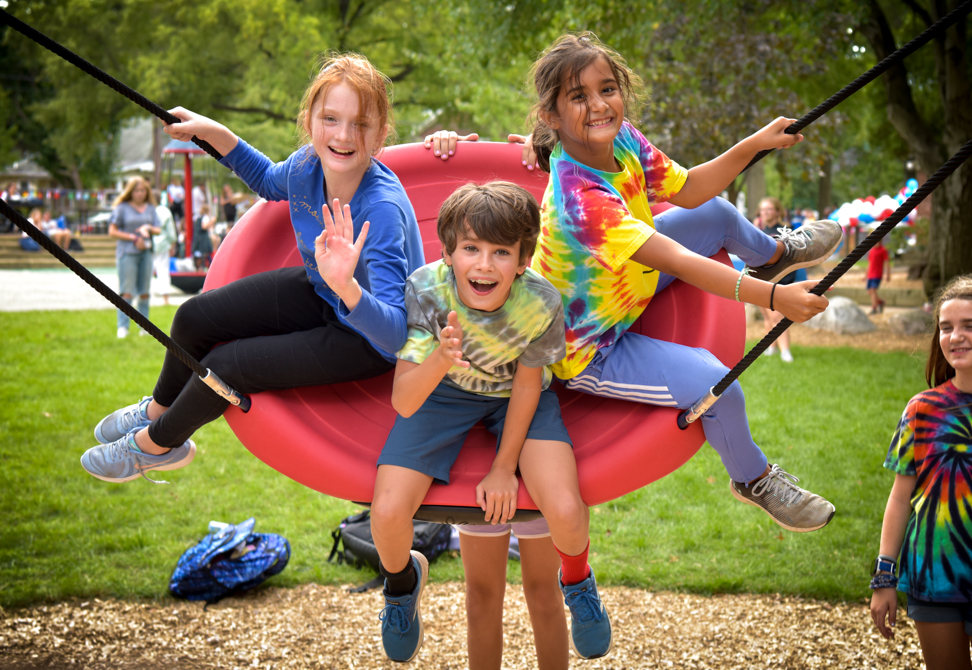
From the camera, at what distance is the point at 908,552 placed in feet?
7.01

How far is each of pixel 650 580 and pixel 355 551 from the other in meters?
1.36

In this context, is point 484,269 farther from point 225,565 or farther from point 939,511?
point 225,565

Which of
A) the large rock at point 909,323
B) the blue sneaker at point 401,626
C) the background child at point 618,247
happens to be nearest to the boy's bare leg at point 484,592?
the blue sneaker at point 401,626

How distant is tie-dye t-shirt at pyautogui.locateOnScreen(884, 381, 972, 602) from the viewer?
206 centimetres

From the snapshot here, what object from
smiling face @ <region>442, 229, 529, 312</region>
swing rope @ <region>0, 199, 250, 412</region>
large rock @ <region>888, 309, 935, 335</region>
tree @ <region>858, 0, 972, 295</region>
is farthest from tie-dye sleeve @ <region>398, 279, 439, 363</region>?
large rock @ <region>888, 309, 935, 335</region>

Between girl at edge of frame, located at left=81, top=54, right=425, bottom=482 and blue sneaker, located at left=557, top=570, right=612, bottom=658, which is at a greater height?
girl at edge of frame, located at left=81, top=54, right=425, bottom=482

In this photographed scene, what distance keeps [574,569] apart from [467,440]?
45 cm

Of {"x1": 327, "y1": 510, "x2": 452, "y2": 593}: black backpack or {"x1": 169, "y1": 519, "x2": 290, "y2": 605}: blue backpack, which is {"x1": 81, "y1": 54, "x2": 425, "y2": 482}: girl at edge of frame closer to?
{"x1": 169, "y1": 519, "x2": 290, "y2": 605}: blue backpack

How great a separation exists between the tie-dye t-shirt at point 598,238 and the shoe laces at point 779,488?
0.54 meters

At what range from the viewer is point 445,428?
2096 millimetres

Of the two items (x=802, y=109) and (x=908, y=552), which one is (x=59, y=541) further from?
(x=802, y=109)

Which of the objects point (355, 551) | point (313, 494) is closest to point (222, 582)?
point (355, 551)

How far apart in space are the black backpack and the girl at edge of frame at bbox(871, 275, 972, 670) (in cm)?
211

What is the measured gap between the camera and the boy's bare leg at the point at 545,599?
2490 millimetres
